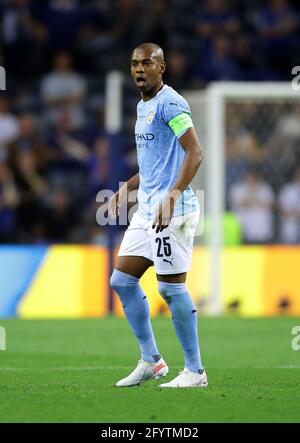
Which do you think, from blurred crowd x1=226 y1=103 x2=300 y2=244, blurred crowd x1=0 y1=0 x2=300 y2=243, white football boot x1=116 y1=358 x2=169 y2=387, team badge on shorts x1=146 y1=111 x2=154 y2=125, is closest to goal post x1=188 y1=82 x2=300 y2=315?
blurred crowd x1=226 y1=103 x2=300 y2=244

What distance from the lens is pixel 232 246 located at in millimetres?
15039

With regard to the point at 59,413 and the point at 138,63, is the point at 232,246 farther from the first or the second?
the point at 59,413

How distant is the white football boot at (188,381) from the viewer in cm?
764

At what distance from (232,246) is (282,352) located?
186 inches

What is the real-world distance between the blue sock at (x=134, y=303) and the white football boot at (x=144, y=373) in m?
0.04

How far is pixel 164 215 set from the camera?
732cm

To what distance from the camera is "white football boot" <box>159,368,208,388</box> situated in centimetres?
764

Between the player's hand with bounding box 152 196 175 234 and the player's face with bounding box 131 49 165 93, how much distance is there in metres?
0.85

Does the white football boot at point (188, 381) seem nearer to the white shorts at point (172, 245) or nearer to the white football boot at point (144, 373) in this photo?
the white football boot at point (144, 373)

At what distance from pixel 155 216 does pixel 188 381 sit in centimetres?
115

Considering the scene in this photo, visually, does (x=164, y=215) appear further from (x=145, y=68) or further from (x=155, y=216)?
(x=145, y=68)

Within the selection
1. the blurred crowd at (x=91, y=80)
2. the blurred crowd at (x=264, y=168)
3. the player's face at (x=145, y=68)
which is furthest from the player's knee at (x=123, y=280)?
the blurred crowd at (x=264, y=168)

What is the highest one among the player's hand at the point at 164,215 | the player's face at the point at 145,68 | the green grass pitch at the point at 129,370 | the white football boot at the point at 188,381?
the player's face at the point at 145,68

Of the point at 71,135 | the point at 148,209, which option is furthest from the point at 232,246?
the point at 148,209
